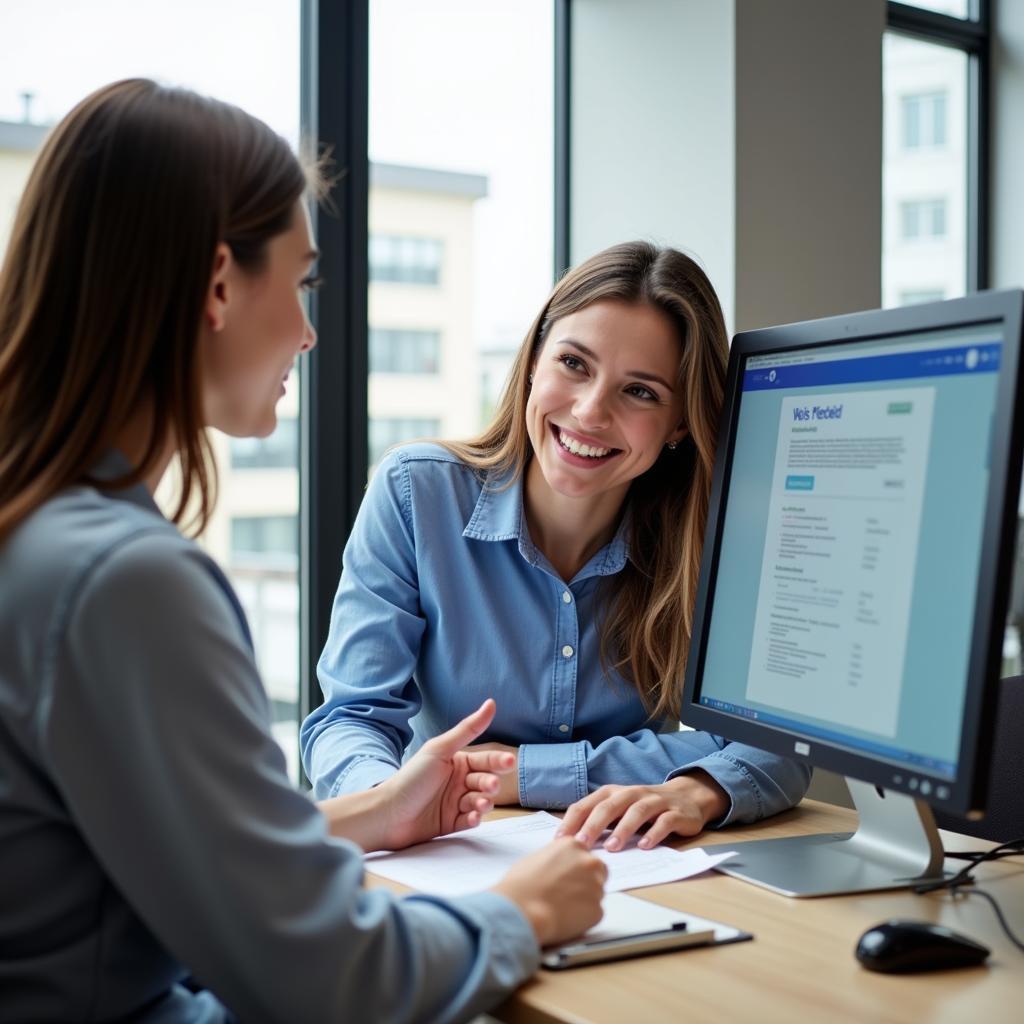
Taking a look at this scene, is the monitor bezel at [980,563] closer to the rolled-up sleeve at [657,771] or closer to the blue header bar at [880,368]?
the blue header bar at [880,368]

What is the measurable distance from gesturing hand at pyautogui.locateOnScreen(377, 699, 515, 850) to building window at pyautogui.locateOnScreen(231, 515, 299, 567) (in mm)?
1142

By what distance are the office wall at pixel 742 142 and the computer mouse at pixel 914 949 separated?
5.95 feet

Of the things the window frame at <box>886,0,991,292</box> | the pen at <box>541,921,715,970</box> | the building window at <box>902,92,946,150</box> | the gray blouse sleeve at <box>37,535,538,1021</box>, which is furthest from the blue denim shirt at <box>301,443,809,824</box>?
the window frame at <box>886,0,991,292</box>

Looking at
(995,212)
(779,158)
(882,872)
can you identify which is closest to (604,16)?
(779,158)

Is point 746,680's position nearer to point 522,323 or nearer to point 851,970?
point 851,970

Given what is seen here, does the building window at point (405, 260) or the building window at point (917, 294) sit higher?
the building window at point (917, 294)

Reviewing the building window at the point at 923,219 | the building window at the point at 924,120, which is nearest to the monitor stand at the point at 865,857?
the building window at the point at 923,219

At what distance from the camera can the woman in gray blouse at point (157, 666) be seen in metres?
0.76

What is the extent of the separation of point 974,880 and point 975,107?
3.12 metres

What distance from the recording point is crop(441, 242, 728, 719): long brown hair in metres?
1.61

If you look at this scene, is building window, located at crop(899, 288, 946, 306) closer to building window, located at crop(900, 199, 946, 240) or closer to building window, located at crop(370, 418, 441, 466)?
building window, located at crop(900, 199, 946, 240)

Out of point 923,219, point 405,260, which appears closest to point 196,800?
point 405,260

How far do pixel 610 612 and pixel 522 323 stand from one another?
49.2 inches

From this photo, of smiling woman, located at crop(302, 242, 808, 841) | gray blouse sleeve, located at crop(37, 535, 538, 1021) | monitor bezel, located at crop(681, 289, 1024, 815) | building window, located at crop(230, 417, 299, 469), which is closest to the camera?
gray blouse sleeve, located at crop(37, 535, 538, 1021)
